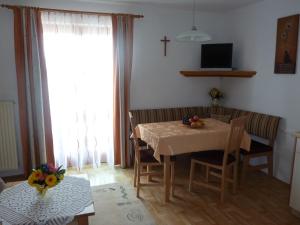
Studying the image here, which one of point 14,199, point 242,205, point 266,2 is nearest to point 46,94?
point 14,199

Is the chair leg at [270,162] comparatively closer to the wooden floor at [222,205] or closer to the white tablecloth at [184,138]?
the wooden floor at [222,205]

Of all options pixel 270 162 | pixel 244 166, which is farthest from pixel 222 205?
pixel 270 162

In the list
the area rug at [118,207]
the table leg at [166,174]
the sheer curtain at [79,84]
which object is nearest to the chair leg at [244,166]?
the table leg at [166,174]

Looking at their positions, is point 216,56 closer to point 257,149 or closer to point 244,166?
point 257,149

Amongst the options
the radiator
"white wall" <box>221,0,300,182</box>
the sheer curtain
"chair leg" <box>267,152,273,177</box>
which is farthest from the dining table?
the radiator

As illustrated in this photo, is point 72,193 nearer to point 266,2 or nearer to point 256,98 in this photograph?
point 256,98

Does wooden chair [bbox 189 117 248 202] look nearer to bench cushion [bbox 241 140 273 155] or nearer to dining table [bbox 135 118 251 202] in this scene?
dining table [bbox 135 118 251 202]

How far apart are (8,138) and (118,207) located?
1.83 metres

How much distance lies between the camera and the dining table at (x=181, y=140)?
2.84 metres

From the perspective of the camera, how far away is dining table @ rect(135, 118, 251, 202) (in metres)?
2.84

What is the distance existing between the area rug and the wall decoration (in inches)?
100

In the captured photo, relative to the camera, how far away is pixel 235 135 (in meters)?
2.98

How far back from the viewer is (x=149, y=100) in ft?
14.0

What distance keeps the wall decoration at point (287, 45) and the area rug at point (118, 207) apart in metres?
2.54
